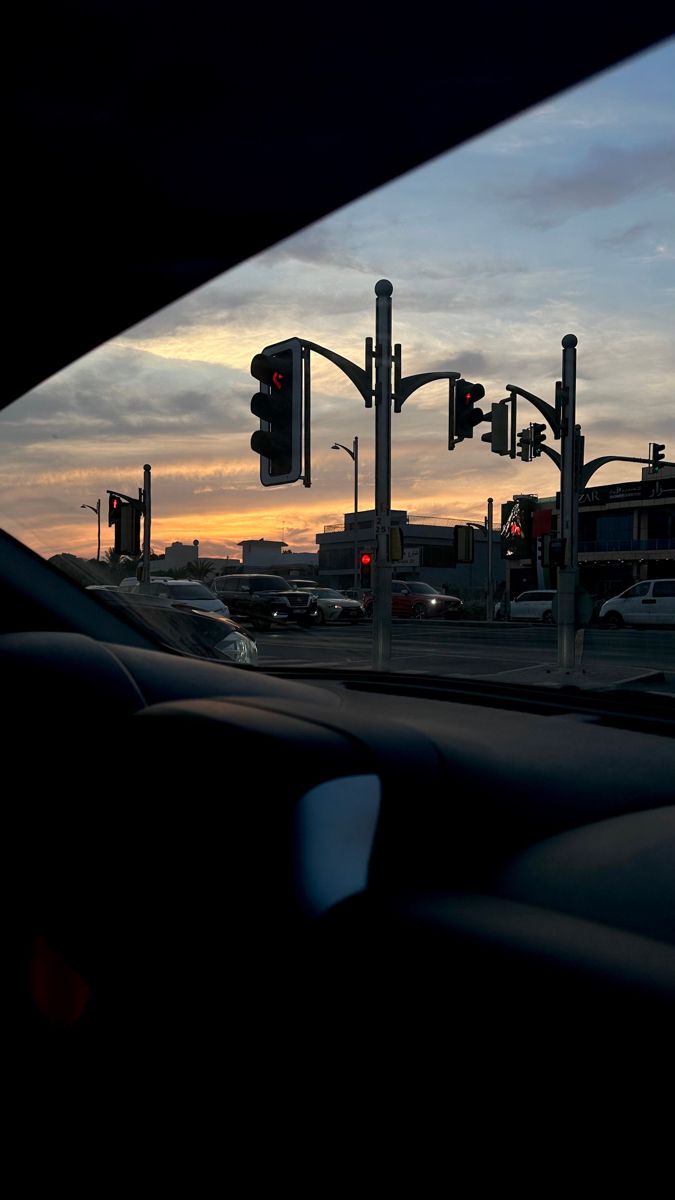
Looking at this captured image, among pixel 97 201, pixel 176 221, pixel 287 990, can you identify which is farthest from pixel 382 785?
pixel 176 221

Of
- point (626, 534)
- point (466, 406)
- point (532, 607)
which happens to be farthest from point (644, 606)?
point (626, 534)

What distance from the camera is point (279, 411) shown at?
7379mm

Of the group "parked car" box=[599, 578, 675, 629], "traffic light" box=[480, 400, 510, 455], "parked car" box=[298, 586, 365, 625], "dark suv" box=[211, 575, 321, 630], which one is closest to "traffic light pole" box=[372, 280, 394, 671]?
"traffic light" box=[480, 400, 510, 455]

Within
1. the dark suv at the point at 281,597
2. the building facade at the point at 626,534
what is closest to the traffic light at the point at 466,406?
the dark suv at the point at 281,597

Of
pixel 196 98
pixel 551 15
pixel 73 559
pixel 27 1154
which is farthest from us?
pixel 196 98

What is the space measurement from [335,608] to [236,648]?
30474 millimetres

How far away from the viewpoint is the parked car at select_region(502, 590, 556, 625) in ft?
131

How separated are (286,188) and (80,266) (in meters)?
2.01

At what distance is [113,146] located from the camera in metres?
6.91

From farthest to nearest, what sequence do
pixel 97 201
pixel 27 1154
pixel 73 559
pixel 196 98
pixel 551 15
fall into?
1. pixel 97 201
2. pixel 196 98
3. pixel 551 15
4. pixel 73 559
5. pixel 27 1154

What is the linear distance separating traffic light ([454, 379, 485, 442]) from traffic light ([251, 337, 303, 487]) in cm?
773

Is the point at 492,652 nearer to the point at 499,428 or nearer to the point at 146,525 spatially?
the point at 499,428

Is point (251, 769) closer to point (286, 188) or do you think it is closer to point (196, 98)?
point (196, 98)

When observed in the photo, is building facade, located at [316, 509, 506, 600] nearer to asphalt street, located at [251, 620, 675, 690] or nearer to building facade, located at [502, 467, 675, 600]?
building facade, located at [502, 467, 675, 600]
